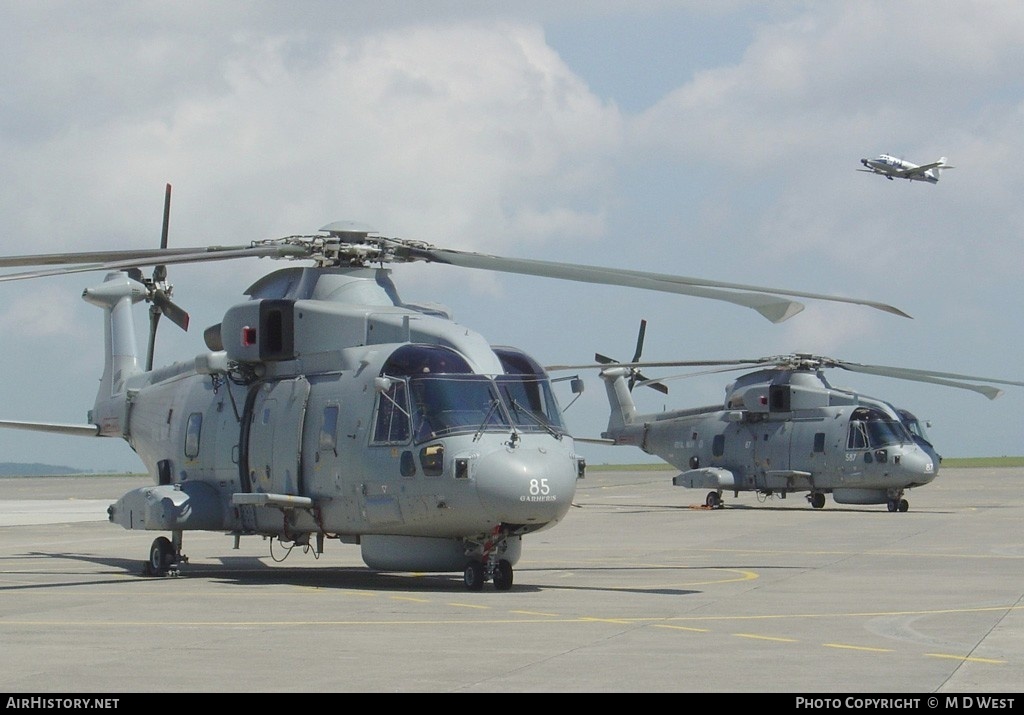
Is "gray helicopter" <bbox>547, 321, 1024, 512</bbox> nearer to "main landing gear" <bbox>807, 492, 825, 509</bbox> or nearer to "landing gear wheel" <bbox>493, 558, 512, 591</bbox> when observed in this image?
"main landing gear" <bbox>807, 492, 825, 509</bbox>

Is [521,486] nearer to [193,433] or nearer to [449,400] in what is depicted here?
[449,400]

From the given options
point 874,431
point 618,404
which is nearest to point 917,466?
point 874,431

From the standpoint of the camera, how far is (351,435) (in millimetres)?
18188

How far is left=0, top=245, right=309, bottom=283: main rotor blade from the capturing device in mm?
15859

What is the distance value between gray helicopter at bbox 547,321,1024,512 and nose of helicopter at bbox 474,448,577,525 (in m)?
20.1

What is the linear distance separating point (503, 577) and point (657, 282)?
425 cm

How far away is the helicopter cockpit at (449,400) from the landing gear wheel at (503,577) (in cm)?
176

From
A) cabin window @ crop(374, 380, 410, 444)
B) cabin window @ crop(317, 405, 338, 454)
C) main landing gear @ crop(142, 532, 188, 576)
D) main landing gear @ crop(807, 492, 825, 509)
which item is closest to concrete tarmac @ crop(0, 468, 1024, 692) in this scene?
main landing gear @ crop(142, 532, 188, 576)

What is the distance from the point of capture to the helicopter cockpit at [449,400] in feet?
56.6

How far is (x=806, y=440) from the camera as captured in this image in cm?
4097

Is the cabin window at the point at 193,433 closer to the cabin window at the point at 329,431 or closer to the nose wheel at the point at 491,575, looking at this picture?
the cabin window at the point at 329,431

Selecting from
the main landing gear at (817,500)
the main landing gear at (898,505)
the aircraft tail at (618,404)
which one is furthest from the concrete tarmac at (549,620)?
the aircraft tail at (618,404)

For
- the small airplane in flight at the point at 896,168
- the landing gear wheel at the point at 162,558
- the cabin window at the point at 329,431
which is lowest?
the landing gear wheel at the point at 162,558

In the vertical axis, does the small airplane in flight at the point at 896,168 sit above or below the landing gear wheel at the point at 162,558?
above
